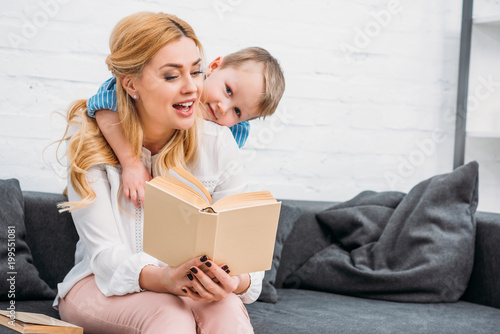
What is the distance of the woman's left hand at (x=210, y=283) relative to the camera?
1208mm

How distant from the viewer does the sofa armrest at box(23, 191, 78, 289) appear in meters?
1.87

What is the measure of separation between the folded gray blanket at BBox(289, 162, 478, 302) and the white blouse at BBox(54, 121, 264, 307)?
A: 614 mm

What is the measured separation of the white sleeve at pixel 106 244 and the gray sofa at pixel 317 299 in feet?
1.12

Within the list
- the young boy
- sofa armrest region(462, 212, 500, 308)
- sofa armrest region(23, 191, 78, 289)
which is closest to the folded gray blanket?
sofa armrest region(462, 212, 500, 308)

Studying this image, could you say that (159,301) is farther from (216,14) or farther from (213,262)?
(216,14)

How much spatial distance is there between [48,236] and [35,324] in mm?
703

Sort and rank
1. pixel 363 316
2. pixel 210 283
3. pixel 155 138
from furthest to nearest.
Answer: pixel 363 316 < pixel 155 138 < pixel 210 283

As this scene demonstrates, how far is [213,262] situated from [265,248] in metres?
0.12

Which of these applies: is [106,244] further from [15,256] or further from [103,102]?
[15,256]

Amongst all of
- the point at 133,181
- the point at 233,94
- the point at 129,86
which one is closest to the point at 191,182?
the point at 133,181

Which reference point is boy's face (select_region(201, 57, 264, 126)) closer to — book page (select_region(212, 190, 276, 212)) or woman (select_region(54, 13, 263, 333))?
woman (select_region(54, 13, 263, 333))

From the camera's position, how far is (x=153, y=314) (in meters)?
1.29

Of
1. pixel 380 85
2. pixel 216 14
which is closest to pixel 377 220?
pixel 380 85

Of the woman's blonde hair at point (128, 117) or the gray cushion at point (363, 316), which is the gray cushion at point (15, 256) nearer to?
the woman's blonde hair at point (128, 117)
